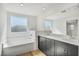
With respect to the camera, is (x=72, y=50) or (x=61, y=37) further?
(x=61, y=37)

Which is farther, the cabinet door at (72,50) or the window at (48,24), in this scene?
the window at (48,24)

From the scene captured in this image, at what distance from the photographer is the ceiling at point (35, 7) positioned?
3.56 feet

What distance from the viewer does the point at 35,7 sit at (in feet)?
3.68

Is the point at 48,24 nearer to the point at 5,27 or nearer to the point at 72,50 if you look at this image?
the point at 72,50

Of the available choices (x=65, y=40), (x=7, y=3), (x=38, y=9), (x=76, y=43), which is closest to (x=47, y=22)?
(x=38, y=9)

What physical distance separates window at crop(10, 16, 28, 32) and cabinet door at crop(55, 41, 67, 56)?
48 cm

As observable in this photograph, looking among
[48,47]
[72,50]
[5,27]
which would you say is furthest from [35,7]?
[72,50]

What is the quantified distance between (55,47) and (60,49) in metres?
0.07

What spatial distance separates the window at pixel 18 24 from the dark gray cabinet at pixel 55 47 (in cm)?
26

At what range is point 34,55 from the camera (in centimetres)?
114

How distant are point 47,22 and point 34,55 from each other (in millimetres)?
478

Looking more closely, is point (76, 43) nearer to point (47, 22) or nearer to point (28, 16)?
point (47, 22)

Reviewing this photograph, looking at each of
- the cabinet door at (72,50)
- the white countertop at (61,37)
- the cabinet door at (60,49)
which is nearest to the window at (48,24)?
the white countertop at (61,37)

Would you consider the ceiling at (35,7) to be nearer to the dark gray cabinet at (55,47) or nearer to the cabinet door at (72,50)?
the dark gray cabinet at (55,47)
